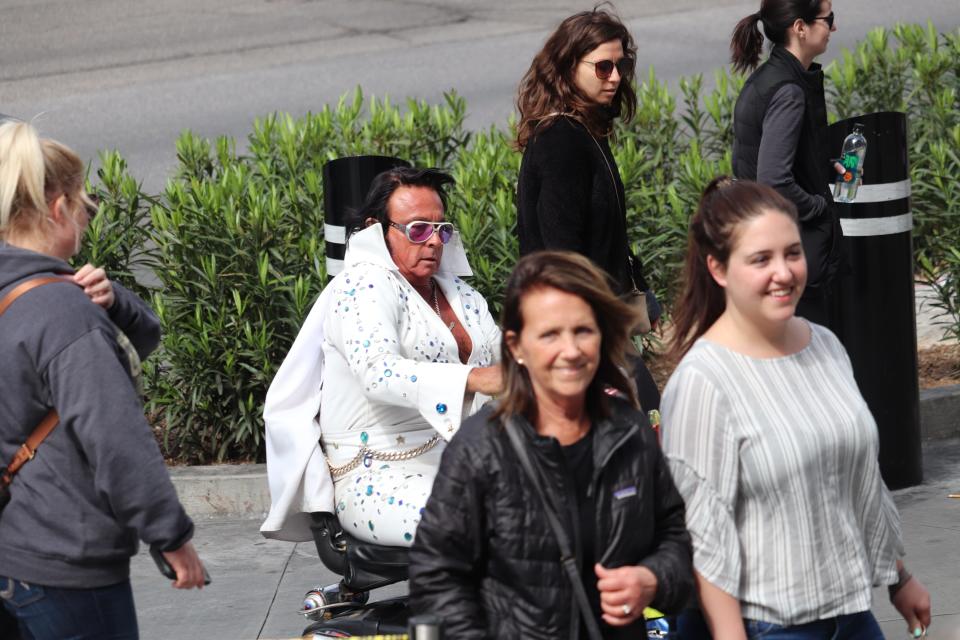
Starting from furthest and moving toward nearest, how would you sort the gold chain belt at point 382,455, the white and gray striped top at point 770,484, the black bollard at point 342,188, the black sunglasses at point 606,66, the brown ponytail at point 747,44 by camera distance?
1. the brown ponytail at point 747,44
2. the black bollard at point 342,188
3. the black sunglasses at point 606,66
4. the gold chain belt at point 382,455
5. the white and gray striped top at point 770,484

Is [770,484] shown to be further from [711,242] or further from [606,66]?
[606,66]

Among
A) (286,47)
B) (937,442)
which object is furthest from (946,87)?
(286,47)

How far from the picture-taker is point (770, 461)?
330 centimetres

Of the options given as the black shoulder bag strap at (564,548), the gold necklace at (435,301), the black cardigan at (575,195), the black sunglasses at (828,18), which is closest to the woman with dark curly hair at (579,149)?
the black cardigan at (575,195)

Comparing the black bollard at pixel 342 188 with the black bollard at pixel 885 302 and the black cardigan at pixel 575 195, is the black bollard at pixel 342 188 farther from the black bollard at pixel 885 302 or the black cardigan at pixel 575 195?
the black bollard at pixel 885 302

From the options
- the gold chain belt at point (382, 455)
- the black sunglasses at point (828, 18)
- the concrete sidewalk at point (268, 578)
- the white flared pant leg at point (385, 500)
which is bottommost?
the concrete sidewalk at point (268, 578)

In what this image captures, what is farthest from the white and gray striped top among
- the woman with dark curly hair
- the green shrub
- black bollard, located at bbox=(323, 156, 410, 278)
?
the green shrub

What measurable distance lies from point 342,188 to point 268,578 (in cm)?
158

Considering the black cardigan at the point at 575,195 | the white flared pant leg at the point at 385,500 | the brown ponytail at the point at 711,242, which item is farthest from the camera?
→ the black cardigan at the point at 575,195

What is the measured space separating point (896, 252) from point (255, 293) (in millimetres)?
2827

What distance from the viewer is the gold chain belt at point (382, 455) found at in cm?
450

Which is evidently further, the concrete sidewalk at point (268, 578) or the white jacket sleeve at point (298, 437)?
the concrete sidewalk at point (268, 578)

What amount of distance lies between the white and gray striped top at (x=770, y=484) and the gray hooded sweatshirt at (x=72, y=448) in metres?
1.15

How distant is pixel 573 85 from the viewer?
17.2ft
